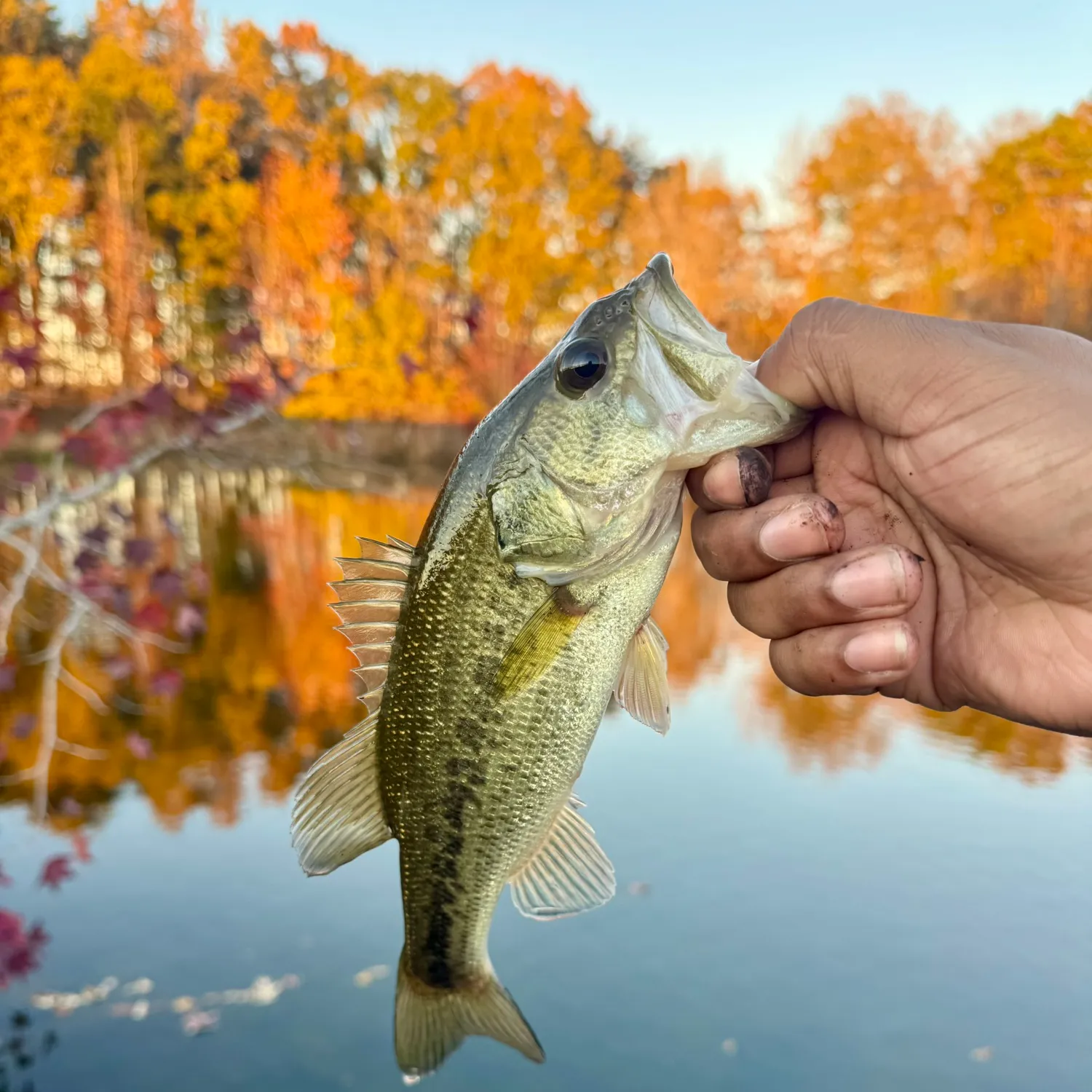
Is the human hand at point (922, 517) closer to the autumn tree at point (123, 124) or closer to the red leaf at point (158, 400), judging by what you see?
the red leaf at point (158, 400)

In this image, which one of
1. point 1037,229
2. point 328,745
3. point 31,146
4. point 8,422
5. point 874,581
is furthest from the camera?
point 1037,229

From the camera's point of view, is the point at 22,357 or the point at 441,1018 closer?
the point at 441,1018

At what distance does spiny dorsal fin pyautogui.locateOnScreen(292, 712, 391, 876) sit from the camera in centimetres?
153

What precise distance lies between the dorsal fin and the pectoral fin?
219 millimetres

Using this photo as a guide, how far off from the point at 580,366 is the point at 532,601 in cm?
40

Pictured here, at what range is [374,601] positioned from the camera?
5.00 feet

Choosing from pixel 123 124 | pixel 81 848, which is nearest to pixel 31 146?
pixel 123 124

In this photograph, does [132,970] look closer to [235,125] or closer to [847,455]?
[847,455]

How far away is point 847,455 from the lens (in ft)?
6.30

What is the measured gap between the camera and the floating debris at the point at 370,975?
499 centimetres

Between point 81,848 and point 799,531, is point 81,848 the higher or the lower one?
the lower one

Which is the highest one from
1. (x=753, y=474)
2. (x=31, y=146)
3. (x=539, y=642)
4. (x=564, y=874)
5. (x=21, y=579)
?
(x=31, y=146)

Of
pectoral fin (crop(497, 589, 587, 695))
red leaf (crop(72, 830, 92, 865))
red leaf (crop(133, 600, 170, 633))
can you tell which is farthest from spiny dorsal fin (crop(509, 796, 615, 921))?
red leaf (crop(72, 830, 92, 865))

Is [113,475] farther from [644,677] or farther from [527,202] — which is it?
[527,202]
